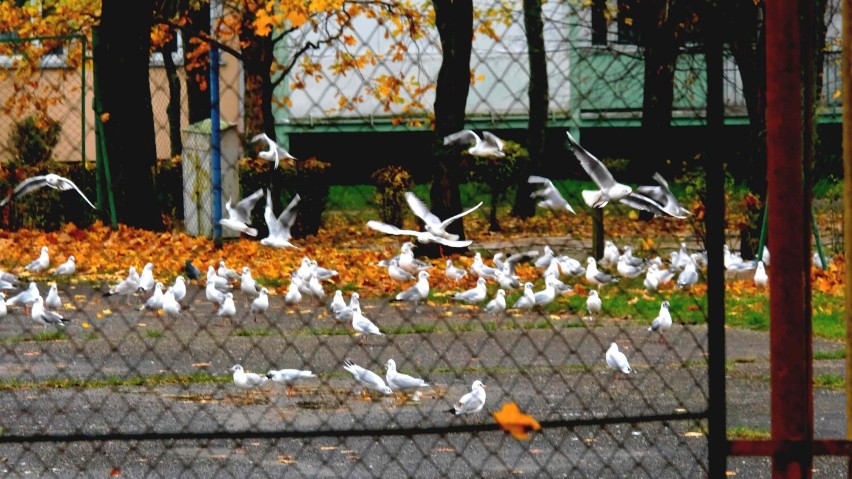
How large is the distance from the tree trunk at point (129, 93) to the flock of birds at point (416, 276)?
0.94 m

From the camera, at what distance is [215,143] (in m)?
9.56

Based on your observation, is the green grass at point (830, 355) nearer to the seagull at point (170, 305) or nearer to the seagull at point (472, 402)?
the seagull at point (472, 402)

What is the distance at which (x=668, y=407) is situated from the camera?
6.07 metres

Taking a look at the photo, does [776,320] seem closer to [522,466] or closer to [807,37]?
[807,37]

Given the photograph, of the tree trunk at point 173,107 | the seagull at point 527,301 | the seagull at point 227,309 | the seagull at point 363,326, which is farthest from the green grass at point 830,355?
the tree trunk at point 173,107

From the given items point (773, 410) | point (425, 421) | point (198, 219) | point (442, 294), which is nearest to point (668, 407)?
Result: point (425, 421)

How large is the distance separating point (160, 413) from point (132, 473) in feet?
3.48

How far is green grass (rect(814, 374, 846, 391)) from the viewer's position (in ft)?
21.7

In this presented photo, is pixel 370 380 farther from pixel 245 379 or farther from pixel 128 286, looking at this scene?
pixel 128 286

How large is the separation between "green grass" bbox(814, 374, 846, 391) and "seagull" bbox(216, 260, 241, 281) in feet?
14.1

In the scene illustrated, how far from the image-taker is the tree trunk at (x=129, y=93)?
11.4 metres

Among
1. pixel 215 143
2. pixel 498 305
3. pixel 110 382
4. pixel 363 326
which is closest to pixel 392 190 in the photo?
pixel 215 143

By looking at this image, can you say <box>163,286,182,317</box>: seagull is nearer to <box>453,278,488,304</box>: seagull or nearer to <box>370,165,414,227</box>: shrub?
<box>453,278,488,304</box>: seagull

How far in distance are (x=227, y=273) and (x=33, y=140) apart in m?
8.11
